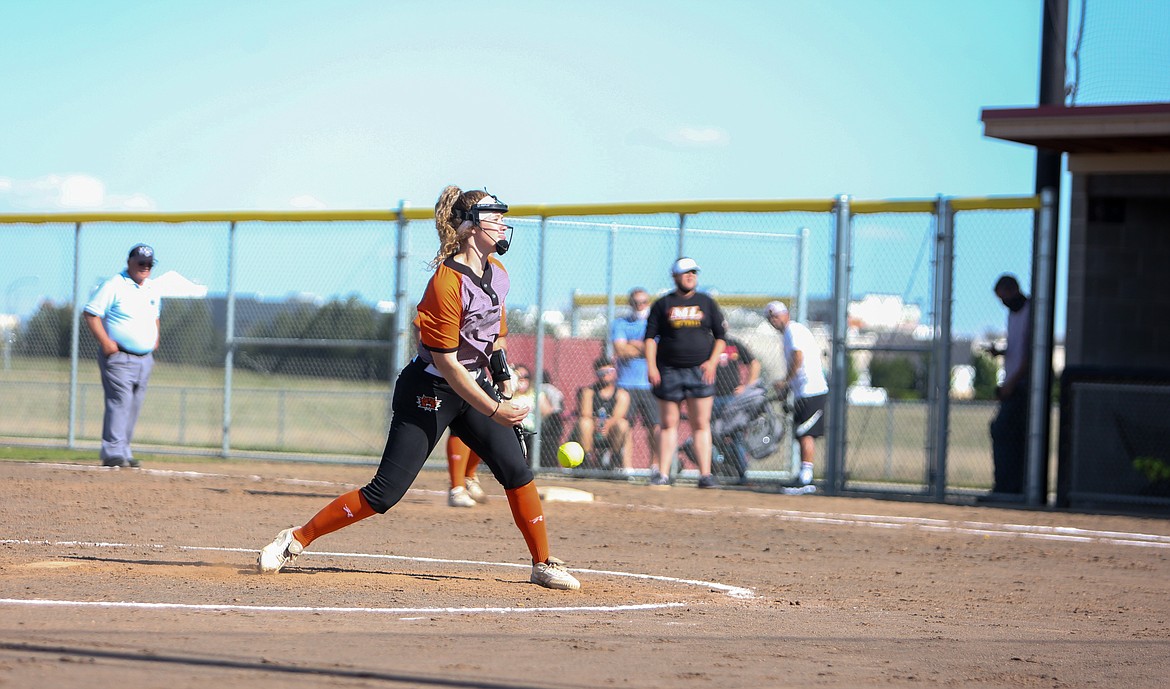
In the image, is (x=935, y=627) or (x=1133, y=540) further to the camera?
(x=1133, y=540)

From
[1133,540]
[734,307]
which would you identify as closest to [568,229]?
[734,307]

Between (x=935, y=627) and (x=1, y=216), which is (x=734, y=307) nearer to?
(x=1, y=216)

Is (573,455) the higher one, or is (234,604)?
(573,455)

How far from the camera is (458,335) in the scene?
21.7 feet

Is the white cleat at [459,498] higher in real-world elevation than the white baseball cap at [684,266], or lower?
lower

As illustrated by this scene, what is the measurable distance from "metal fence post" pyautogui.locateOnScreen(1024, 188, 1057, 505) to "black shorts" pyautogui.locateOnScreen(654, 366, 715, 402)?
10.1 ft

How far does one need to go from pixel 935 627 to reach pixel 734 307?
1035 cm

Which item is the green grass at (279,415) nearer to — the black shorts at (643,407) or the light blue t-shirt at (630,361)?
the black shorts at (643,407)

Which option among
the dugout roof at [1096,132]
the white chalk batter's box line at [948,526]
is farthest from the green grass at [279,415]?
the dugout roof at [1096,132]

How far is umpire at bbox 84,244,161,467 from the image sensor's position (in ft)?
43.4

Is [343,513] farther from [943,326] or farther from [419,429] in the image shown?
[943,326]

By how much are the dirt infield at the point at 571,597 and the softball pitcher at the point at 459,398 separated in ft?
1.06

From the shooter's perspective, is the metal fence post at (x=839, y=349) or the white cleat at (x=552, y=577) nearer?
the white cleat at (x=552, y=577)

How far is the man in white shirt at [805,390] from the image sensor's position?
14000 millimetres
